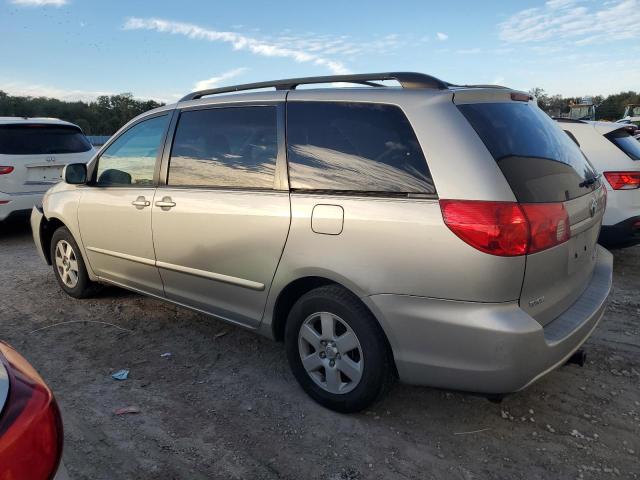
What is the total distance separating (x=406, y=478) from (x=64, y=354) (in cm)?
260

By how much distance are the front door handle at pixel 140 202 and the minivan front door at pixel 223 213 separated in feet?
0.40

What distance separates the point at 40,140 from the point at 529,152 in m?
7.12

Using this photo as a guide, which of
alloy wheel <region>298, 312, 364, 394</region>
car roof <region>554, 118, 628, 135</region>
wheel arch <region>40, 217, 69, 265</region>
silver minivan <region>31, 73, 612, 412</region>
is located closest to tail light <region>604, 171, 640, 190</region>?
car roof <region>554, 118, 628, 135</region>

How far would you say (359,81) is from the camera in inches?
115

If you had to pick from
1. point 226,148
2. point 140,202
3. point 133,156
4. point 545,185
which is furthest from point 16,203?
point 545,185

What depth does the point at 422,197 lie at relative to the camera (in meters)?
2.40

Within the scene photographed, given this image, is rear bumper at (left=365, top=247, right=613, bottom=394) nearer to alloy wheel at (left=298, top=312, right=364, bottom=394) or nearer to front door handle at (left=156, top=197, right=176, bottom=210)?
alloy wheel at (left=298, top=312, right=364, bottom=394)

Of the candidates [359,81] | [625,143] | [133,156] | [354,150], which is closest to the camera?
[354,150]

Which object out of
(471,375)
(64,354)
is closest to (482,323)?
(471,375)

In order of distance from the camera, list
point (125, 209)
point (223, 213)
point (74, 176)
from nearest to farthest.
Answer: point (223, 213)
point (125, 209)
point (74, 176)

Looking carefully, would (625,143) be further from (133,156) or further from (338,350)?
(133,156)

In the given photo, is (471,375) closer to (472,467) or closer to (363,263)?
(472,467)

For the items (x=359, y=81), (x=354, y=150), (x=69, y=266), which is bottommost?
(x=69, y=266)

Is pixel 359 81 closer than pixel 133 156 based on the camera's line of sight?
Yes
